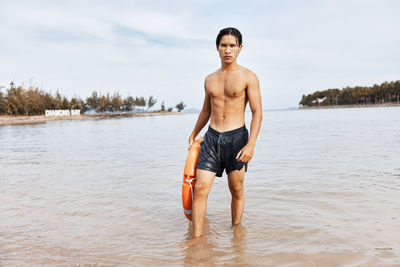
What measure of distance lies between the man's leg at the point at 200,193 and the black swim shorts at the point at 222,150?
71mm

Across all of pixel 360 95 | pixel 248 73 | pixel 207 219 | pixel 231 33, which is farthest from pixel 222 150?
pixel 360 95

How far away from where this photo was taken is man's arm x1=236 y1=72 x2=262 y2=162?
334cm

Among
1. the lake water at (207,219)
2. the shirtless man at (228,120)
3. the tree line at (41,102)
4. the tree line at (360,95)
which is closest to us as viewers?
the lake water at (207,219)

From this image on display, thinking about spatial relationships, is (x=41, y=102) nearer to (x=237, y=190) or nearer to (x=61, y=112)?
(x=61, y=112)

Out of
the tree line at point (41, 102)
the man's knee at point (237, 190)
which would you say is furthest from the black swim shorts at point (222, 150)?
the tree line at point (41, 102)

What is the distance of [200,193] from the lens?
3500 mm

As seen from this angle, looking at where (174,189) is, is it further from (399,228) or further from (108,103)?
(108,103)

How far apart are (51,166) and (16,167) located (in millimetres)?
1014

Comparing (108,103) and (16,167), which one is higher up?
(108,103)

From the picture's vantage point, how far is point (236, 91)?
11.2 feet

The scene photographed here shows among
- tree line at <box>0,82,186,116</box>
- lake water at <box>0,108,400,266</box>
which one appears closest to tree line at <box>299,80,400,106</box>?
tree line at <box>0,82,186,116</box>

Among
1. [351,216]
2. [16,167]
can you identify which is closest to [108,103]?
[16,167]

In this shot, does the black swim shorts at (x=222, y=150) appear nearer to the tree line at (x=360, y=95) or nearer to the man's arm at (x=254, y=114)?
the man's arm at (x=254, y=114)

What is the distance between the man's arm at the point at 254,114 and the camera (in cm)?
334
